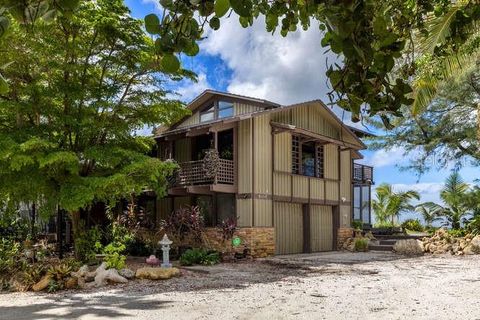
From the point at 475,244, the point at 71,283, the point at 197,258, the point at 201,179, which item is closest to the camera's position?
the point at 71,283

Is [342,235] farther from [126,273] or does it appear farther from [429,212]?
[126,273]

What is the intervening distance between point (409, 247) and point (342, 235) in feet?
10.6

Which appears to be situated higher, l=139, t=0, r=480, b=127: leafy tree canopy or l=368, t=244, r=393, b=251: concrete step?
l=139, t=0, r=480, b=127: leafy tree canopy

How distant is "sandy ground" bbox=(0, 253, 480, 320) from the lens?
815 cm

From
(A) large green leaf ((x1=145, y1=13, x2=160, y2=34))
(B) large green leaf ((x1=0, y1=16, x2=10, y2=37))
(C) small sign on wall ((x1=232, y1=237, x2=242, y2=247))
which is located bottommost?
(C) small sign on wall ((x1=232, y1=237, x2=242, y2=247))

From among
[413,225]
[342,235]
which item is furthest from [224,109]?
[413,225]

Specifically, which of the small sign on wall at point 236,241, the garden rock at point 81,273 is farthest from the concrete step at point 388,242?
the garden rock at point 81,273

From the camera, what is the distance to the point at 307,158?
2184cm

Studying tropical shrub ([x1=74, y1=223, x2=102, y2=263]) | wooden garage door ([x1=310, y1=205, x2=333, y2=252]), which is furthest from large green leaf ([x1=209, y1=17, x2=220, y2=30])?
wooden garage door ([x1=310, y1=205, x2=333, y2=252])

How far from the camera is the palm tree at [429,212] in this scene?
82.3 ft

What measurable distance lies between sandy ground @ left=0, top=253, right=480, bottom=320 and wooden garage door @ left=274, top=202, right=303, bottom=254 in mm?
5444

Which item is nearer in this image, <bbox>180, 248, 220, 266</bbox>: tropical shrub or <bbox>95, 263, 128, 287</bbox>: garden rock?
<bbox>95, 263, 128, 287</bbox>: garden rock

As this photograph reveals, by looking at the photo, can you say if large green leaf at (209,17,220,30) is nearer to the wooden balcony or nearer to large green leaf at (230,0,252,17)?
large green leaf at (230,0,252,17)

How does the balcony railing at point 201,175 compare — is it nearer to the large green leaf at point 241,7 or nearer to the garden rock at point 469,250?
the garden rock at point 469,250
